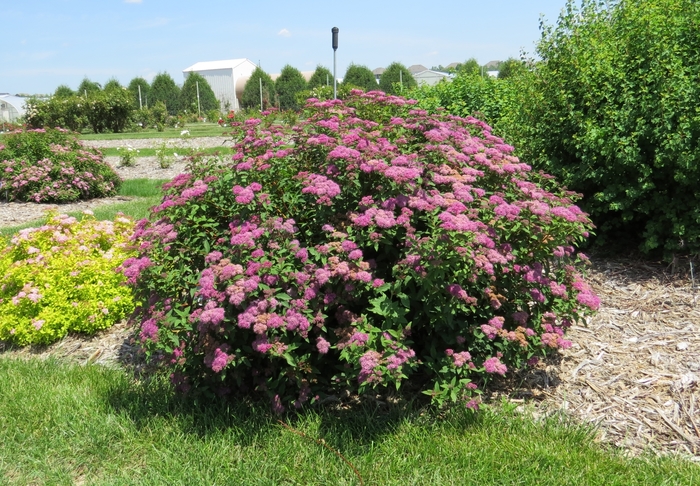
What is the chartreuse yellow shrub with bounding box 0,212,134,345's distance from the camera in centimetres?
424

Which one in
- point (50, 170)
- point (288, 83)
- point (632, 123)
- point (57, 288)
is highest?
point (288, 83)

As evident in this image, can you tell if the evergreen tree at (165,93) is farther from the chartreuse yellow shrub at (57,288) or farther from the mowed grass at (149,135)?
the chartreuse yellow shrub at (57,288)

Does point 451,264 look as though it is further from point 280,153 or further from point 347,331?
point 280,153

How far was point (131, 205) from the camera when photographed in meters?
8.90

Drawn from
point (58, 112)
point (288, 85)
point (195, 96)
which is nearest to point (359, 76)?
point (288, 85)

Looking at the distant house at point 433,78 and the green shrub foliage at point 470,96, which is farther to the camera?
the distant house at point 433,78

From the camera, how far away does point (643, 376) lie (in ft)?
11.1

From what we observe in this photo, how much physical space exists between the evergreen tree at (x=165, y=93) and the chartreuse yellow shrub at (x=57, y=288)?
39668 mm

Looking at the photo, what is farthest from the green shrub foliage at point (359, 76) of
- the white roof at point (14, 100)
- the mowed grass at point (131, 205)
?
the white roof at point (14, 100)

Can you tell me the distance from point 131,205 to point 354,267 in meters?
7.04

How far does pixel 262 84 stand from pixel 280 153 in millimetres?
39348

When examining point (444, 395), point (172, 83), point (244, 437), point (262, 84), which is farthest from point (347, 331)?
point (172, 83)

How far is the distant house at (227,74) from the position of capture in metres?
55.3

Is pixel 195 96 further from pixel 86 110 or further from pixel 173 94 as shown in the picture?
pixel 86 110
